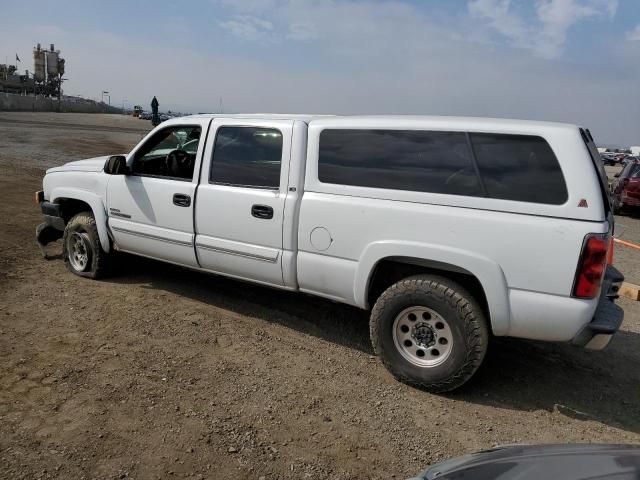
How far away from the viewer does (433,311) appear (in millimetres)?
3594

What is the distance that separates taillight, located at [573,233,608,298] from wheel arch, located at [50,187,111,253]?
4.48 meters

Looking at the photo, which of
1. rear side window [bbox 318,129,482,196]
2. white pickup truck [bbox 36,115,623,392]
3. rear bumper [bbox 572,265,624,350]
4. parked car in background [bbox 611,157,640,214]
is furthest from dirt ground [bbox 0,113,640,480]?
parked car in background [bbox 611,157,640,214]

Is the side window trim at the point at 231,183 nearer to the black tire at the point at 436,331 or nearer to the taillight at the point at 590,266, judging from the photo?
the black tire at the point at 436,331

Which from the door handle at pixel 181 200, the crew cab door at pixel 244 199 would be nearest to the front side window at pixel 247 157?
the crew cab door at pixel 244 199

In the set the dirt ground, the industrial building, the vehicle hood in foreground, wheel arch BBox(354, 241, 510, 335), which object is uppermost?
the industrial building

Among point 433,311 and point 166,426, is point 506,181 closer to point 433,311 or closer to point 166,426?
point 433,311

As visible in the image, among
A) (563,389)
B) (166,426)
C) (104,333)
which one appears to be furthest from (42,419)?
(563,389)

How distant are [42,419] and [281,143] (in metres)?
2.61

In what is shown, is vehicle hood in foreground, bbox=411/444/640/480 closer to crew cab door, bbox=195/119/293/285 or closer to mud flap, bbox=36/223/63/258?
crew cab door, bbox=195/119/293/285

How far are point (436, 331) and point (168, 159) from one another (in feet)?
10.2

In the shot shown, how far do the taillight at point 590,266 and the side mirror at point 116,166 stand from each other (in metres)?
4.15

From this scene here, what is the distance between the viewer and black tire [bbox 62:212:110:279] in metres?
5.47

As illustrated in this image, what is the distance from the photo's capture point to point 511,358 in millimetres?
4367

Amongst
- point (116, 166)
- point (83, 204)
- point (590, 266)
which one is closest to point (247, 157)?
point (116, 166)
